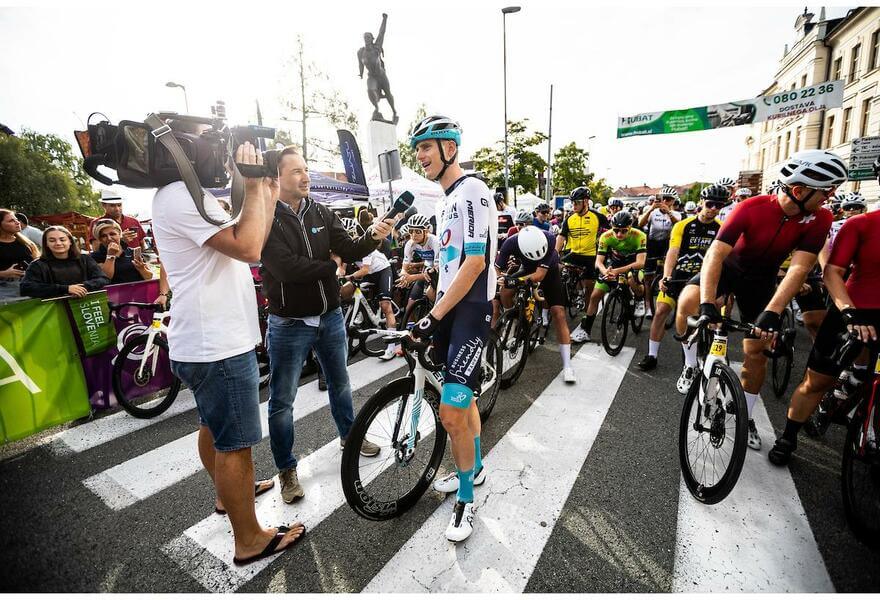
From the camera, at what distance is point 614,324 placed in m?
6.05

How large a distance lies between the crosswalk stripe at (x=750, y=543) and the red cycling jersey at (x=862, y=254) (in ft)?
4.71

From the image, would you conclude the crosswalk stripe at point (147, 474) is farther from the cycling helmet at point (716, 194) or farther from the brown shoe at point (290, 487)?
the cycling helmet at point (716, 194)

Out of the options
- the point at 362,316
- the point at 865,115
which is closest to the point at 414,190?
the point at 362,316

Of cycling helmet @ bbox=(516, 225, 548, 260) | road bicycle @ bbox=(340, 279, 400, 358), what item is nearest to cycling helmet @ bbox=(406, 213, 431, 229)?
road bicycle @ bbox=(340, 279, 400, 358)

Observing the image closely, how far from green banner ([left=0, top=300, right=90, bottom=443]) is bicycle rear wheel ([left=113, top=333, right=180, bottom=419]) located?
342mm

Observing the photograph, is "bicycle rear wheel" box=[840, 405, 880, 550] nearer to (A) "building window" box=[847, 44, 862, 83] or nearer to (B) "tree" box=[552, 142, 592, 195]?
(B) "tree" box=[552, 142, 592, 195]

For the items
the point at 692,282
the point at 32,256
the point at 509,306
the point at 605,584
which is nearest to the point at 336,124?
the point at 32,256

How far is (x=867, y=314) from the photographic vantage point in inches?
112

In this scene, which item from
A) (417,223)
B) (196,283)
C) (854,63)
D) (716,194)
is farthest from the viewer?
(854,63)

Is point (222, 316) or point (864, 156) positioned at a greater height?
point (864, 156)

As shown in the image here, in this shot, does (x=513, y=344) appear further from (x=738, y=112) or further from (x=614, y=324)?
(x=738, y=112)

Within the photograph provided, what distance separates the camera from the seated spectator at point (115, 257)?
4910 millimetres

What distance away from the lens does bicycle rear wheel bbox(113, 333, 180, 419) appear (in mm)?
4098

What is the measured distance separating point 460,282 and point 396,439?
1.19 metres
